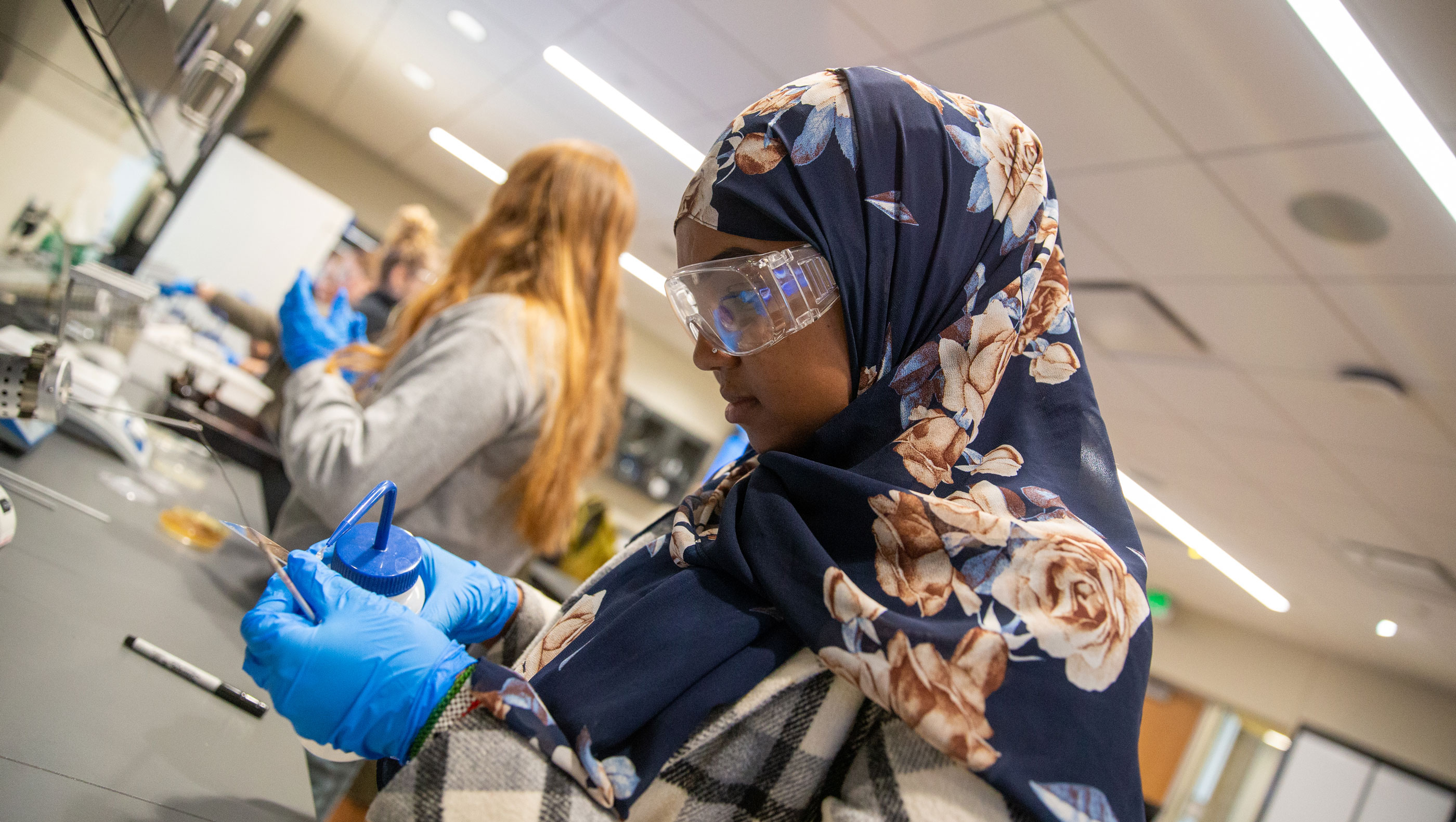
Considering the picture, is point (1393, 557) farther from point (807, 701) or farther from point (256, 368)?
point (256, 368)

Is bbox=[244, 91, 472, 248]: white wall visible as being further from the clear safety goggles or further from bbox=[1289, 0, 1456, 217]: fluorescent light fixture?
the clear safety goggles

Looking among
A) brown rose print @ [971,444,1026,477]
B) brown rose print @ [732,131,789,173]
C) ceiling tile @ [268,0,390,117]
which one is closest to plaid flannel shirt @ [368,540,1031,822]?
brown rose print @ [971,444,1026,477]

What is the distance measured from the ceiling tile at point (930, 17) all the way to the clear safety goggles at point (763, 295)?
88.7 inches

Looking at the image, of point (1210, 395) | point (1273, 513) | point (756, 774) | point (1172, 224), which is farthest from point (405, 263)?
point (1273, 513)

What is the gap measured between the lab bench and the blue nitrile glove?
136mm

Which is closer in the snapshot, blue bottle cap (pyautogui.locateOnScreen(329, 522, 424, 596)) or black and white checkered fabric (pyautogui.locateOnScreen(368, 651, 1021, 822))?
black and white checkered fabric (pyautogui.locateOnScreen(368, 651, 1021, 822))

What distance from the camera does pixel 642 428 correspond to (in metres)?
9.22

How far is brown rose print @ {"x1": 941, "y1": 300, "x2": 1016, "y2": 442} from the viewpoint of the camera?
28.2 inches

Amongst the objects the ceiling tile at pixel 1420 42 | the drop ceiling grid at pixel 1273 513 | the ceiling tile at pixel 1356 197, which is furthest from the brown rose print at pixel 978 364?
the drop ceiling grid at pixel 1273 513

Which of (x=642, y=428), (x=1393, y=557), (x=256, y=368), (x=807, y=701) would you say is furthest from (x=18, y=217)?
(x=642, y=428)

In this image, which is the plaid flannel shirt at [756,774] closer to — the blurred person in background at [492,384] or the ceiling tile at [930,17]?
the blurred person in background at [492,384]

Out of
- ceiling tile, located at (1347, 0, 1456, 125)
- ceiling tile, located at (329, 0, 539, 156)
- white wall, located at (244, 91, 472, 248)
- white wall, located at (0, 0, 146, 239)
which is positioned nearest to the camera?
white wall, located at (0, 0, 146, 239)

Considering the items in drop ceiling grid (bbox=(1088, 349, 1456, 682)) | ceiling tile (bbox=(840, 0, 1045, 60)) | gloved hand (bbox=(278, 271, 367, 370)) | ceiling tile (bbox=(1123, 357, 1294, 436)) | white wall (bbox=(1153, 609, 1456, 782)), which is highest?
ceiling tile (bbox=(840, 0, 1045, 60))

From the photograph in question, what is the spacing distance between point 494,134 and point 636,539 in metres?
5.88
